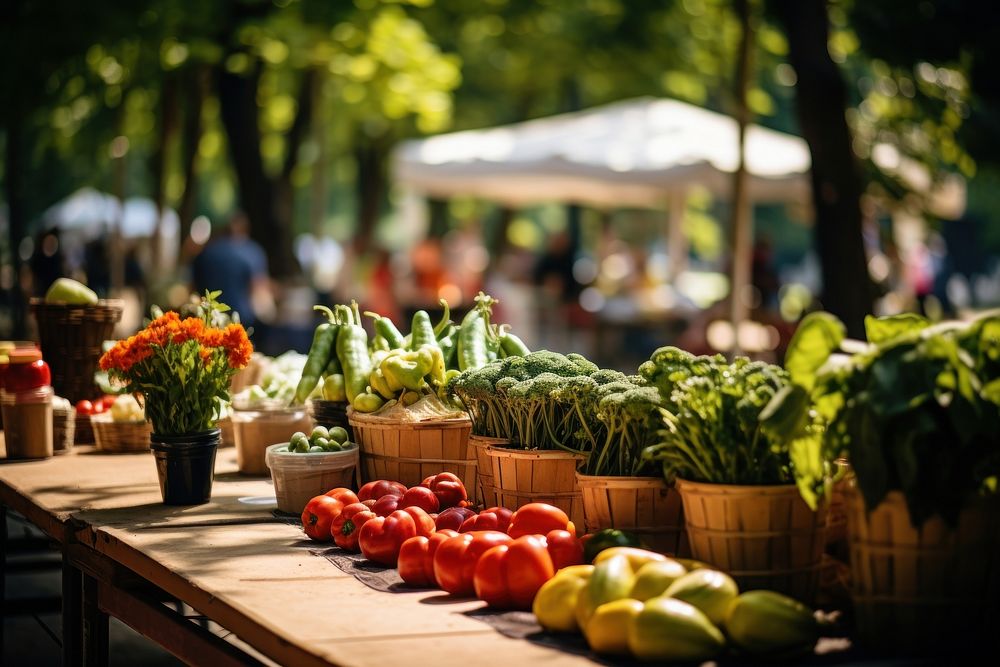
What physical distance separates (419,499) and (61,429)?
2651 mm

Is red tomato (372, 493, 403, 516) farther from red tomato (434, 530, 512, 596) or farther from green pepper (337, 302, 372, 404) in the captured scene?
green pepper (337, 302, 372, 404)

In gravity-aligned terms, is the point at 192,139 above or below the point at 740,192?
above

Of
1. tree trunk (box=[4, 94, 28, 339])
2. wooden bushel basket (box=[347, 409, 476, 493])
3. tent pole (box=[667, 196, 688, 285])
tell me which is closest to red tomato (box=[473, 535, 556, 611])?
wooden bushel basket (box=[347, 409, 476, 493])

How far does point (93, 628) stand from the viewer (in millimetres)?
4168

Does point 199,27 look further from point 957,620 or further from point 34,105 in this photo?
point 957,620

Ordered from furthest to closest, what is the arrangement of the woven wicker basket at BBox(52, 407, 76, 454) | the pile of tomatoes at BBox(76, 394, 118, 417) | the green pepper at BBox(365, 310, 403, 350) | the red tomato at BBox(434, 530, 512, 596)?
the pile of tomatoes at BBox(76, 394, 118, 417) → the woven wicker basket at BBox(52, 407, 76, 454) → the green pepper at BBox(365, 310, 403, 350) → the red tomato at BBox(434, 530, 512, 596)

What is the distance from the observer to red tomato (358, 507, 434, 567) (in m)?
3.50

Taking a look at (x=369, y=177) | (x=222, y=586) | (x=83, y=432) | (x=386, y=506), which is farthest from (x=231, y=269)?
(x=369, y=177)

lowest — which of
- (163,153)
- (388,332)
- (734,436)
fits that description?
(734,436)

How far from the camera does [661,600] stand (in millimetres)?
2539

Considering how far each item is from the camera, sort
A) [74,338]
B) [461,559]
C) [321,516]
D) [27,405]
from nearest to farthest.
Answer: [461,559]
[321,516]
[27,405]
[74,338]

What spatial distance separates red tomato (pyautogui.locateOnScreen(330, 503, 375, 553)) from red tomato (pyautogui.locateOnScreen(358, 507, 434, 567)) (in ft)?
0.31

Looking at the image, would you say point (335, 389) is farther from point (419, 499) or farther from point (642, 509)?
point (642, 509)

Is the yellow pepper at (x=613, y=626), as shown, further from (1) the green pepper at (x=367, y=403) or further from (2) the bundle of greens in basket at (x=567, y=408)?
(1) the green pepper at (x=367, y=403)
